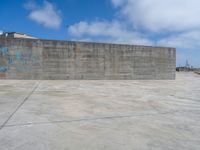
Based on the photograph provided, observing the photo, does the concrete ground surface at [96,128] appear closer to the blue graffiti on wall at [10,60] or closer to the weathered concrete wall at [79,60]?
the weathered concrete wall at [79,60]

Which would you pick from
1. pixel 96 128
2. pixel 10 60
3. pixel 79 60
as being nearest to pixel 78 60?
pixel 79 60

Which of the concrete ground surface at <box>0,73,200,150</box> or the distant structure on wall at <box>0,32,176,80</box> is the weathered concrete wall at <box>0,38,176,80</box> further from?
the concrete ground surface at <box>0,73,200,150</box>

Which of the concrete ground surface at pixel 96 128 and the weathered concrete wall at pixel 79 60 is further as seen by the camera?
the weathered concrete wall at pixel 79 60

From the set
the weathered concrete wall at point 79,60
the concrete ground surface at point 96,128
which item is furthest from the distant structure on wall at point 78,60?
the concrete ground surface at point 96,128

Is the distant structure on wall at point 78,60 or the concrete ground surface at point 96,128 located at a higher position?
the distant structure on wall at point 78,60

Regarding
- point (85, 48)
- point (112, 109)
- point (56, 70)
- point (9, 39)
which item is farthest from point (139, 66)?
point (112, 109)

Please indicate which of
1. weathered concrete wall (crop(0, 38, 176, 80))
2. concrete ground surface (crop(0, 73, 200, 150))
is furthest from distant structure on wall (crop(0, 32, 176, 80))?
concrete ground surface (crop(0, 73, 200, 150))

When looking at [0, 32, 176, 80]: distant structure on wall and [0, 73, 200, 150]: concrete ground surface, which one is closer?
[0, 73, 200, 150]: concrete ground surface

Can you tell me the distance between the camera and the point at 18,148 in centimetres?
210

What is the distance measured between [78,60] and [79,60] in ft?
0.21

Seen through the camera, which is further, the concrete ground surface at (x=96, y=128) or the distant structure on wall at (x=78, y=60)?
the distant structure on wall at (x=78, y=60)

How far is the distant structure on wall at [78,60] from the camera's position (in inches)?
412

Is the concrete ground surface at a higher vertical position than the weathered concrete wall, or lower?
lower

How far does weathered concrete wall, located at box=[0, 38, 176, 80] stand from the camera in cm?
1048
